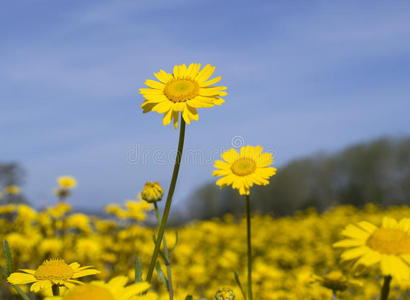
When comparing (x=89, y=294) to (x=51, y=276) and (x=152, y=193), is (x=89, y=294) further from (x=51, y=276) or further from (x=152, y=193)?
(x=152, y=193)

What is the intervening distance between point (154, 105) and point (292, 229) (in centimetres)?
688

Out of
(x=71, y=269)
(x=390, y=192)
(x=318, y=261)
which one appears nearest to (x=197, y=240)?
(x=318, y=261)

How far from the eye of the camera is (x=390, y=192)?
2100 centimetres

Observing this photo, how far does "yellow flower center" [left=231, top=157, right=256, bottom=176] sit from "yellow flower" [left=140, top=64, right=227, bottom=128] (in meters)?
0.33

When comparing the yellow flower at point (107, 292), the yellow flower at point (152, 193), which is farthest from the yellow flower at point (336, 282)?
the yellow flower at point (107, 292)

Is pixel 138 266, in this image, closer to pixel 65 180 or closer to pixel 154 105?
pixel 154 105

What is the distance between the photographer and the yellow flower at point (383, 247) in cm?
121

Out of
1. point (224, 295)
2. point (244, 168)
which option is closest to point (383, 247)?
point (244, 168)

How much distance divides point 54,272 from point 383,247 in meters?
1.00

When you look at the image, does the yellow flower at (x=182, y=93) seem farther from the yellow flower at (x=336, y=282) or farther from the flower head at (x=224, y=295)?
the yellow flower at (x=336, y=282)

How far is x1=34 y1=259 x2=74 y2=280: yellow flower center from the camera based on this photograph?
1242 mm

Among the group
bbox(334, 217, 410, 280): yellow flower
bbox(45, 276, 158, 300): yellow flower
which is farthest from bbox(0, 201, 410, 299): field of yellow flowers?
bbox(45, 276, 158, 300): yellow flower

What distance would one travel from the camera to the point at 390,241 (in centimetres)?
129

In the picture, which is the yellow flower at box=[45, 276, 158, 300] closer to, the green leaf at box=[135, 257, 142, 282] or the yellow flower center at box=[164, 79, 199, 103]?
the green leaf at box=[135, 257, 142, 282]
